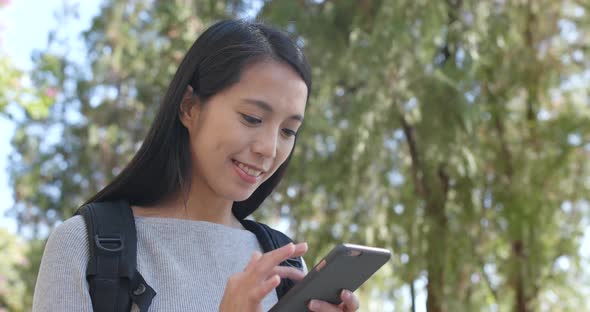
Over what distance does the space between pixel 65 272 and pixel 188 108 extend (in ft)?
1.52

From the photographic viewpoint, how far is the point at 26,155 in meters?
10.4

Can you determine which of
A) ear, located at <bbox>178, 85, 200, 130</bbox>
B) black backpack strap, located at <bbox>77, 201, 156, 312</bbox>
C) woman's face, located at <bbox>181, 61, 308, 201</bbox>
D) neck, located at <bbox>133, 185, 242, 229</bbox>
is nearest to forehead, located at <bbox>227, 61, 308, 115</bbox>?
woman's face, located at <bbox>181, 61, 308, 201</bbox>

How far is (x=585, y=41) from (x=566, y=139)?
0.94m

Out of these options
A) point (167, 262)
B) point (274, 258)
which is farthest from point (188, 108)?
point (274, 258)

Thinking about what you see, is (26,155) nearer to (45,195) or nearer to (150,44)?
(45,195)

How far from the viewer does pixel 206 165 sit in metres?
1.87

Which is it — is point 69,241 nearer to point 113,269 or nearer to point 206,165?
point 113,269

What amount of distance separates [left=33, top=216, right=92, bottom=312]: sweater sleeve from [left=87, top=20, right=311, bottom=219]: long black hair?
7.2 inches

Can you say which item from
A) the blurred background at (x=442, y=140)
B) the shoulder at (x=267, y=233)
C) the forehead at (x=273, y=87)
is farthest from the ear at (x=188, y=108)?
the blurred background at (x=442, y=140)

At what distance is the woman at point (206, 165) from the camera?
1794mm

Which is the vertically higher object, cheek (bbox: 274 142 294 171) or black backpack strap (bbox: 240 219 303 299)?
cheek (bbox: 274 142 294 171)

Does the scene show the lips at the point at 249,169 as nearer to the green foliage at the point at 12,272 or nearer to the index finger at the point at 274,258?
the index finger at the point at 274,258

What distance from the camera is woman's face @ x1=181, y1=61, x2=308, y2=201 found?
181cm

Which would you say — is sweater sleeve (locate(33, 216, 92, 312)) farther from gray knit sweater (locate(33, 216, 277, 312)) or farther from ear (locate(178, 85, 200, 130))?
ear (locate(178, 85, 200, 130))
